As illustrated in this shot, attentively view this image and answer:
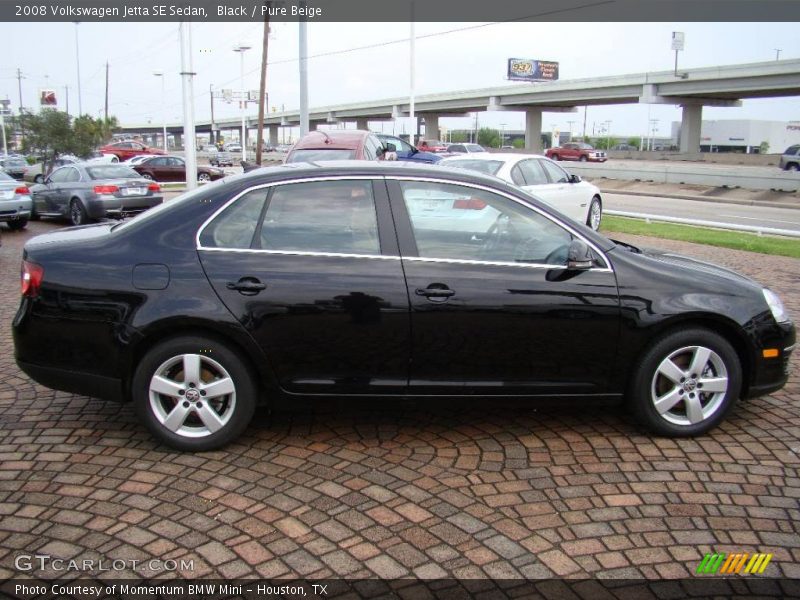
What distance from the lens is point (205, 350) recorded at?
4098 millimetres

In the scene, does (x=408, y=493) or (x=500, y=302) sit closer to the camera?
(x=408, y=493)

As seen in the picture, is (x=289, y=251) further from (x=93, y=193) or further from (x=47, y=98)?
(x=47, y=98)

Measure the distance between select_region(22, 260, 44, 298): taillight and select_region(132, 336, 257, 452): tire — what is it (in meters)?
0.79

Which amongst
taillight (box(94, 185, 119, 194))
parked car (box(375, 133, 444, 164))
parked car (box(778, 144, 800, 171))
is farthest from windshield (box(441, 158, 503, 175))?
parked car (box(778, 144, 800, 171))

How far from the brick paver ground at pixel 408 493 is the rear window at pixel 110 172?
39.9ft

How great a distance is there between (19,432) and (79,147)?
107ft

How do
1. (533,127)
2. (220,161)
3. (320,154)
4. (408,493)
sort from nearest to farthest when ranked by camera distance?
(408,493) → (320,154) → (220,161) → (533,127)

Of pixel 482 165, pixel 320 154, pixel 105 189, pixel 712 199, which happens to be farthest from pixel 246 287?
pixel 712 199

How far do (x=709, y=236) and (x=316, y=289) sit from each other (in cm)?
1254

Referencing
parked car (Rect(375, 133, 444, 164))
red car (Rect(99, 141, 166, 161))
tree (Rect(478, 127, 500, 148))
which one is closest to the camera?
parked car (Rect(375, 133, 444, 164))

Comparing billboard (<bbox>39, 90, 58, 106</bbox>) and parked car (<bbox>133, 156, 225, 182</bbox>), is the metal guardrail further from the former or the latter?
billboard (<bbox>39, 90, 58, 106</bbox>)

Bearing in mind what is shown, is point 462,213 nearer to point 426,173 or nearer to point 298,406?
point 426,173

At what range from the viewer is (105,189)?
1532 centimetres

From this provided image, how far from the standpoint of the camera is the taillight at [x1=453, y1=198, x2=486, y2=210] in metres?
4.41
